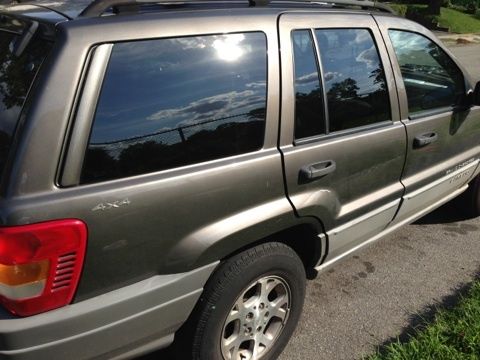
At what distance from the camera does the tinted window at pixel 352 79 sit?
2572 millimetres

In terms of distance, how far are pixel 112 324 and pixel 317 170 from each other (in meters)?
1.18

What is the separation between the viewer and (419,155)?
3.18 meters

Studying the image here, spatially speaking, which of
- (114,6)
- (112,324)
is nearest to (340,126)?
(114,6)

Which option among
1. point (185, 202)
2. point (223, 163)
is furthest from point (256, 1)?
point (185, 202)

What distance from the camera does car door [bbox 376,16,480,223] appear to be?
3.05 metres

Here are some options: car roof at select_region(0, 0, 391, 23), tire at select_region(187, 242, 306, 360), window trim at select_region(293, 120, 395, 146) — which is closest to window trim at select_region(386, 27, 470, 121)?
window trim at select_region(293, 120, 395, 146)

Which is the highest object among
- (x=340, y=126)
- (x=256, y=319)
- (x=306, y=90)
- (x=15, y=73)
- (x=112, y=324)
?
(x=15, y=73)

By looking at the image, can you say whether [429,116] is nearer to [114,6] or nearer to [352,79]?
[352,79]

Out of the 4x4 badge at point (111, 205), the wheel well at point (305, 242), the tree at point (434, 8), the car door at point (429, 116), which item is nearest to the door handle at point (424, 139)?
the car door at point (429, 116)

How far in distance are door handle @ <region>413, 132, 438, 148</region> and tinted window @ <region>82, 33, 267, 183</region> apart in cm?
130

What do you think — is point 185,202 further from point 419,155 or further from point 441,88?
point 441,88

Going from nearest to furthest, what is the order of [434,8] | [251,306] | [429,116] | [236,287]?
[236,287] → [251,306] → [429,116] → [434,8]

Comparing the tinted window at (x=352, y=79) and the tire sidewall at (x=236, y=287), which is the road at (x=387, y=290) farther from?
the tinted window at (x=352, y=79)

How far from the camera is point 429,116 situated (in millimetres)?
3227
